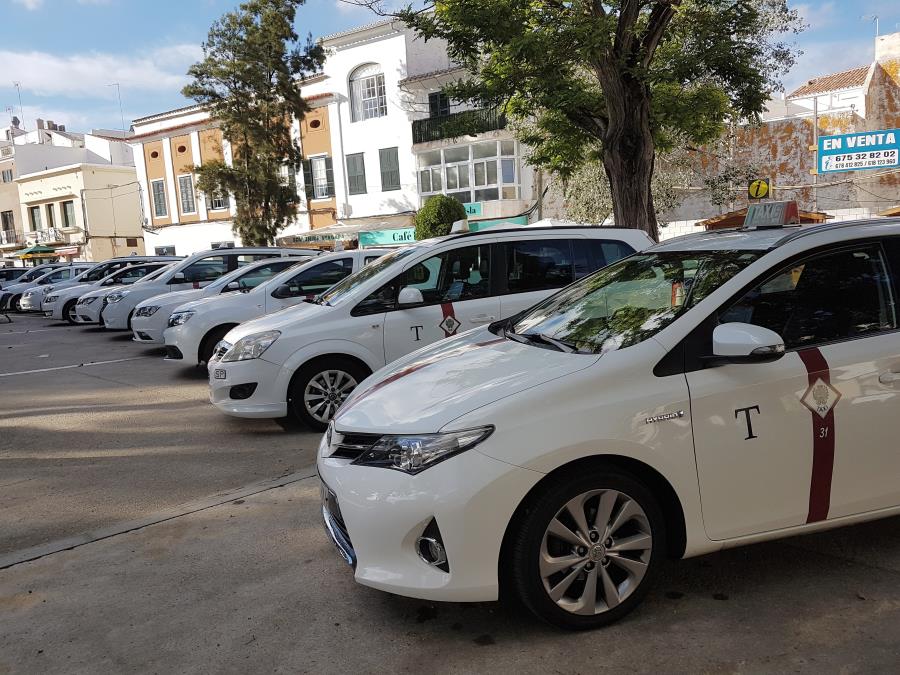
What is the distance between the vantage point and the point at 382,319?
6.31m

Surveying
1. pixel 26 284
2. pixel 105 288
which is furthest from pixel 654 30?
pixel 26 284

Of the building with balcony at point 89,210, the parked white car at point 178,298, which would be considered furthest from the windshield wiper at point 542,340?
the building with balcony at point 89,210

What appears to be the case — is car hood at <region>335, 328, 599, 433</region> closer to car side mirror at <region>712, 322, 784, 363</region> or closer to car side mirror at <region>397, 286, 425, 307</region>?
car side mirror at <region>712, 322, 784, 363</region>

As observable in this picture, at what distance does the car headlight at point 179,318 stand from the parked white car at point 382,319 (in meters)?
3.04

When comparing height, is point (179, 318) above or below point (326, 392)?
above

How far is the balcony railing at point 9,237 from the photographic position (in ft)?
186

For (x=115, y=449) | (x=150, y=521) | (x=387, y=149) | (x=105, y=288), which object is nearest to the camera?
(x=150, y=521)

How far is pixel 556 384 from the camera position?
2.85 meters

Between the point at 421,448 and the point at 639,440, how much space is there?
0.87 metres

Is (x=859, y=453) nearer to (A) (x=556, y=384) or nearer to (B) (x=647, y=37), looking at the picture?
(A) (x=556, y=384)

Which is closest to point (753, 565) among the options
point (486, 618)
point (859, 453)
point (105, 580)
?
point (859, 453)

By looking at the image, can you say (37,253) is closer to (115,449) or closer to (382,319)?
(115,449)

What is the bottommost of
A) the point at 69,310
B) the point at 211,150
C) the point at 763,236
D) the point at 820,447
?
the point at 69,310

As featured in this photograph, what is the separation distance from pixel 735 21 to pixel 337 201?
22.9 metres
